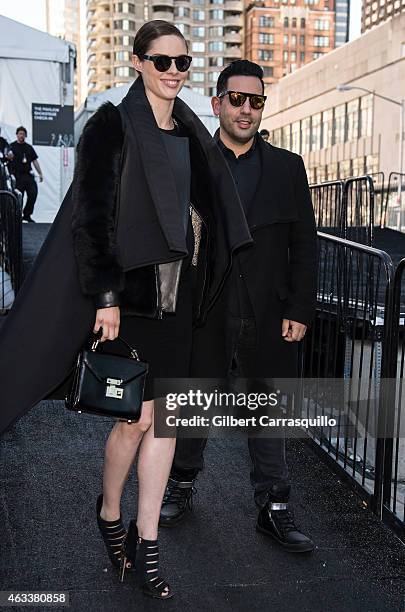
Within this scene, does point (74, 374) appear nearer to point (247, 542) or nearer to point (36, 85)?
point (247, 542)

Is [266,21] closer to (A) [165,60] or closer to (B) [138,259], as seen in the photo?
(A) [165,60]

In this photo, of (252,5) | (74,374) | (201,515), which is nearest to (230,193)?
(74,374)

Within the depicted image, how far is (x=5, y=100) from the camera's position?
59.3 feet

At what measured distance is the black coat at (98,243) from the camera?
2.84 m

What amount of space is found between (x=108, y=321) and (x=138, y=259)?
0.80 ft

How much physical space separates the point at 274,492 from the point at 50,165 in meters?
16.3

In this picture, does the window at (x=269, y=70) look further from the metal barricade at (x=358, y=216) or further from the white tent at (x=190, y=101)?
the metal barricade at (x=358, y=216)

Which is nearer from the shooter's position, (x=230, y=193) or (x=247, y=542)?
(x=230, y=193)

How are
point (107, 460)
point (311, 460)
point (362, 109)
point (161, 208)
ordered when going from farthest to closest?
point (362, 109)
point (311, 460)
point (107, 460)
point (161, 208)

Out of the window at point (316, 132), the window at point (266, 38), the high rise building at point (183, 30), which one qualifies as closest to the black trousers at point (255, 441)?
the window at point (316, 132)

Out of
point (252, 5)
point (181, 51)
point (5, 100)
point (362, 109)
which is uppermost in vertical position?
point (252, 5)

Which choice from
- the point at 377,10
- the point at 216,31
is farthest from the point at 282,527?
the point at 377,10

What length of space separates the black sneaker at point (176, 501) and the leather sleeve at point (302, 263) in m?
1.00

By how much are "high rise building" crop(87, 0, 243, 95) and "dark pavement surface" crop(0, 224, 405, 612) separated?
137957 mm
